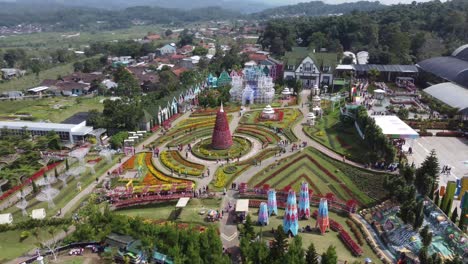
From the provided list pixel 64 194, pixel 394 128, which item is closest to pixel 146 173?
pixel 64 194

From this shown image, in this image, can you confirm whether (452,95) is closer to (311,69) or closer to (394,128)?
(394,128)

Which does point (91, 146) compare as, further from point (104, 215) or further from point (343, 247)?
point (343, 247)

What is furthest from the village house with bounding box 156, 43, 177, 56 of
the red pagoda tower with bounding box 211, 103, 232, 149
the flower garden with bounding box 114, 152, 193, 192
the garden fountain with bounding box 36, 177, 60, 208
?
the garden fountain with bounding box 36, 177, 60, 208

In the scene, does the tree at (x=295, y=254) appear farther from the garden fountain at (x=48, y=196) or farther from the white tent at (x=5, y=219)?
the white tent at (x=5, y=219)

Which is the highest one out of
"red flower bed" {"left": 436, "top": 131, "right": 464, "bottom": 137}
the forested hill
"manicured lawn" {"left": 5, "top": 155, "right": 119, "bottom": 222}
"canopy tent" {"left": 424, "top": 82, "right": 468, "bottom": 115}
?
the forested hill

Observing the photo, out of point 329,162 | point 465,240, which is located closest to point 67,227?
point 329,162

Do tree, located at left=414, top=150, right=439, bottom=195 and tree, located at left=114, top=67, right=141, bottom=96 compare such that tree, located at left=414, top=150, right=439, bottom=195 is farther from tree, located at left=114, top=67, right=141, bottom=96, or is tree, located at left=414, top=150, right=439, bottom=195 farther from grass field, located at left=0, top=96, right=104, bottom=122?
tree, located at left=114, top=67, right=141, bottom=96

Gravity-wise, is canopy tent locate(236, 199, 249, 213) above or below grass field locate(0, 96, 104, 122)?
above
